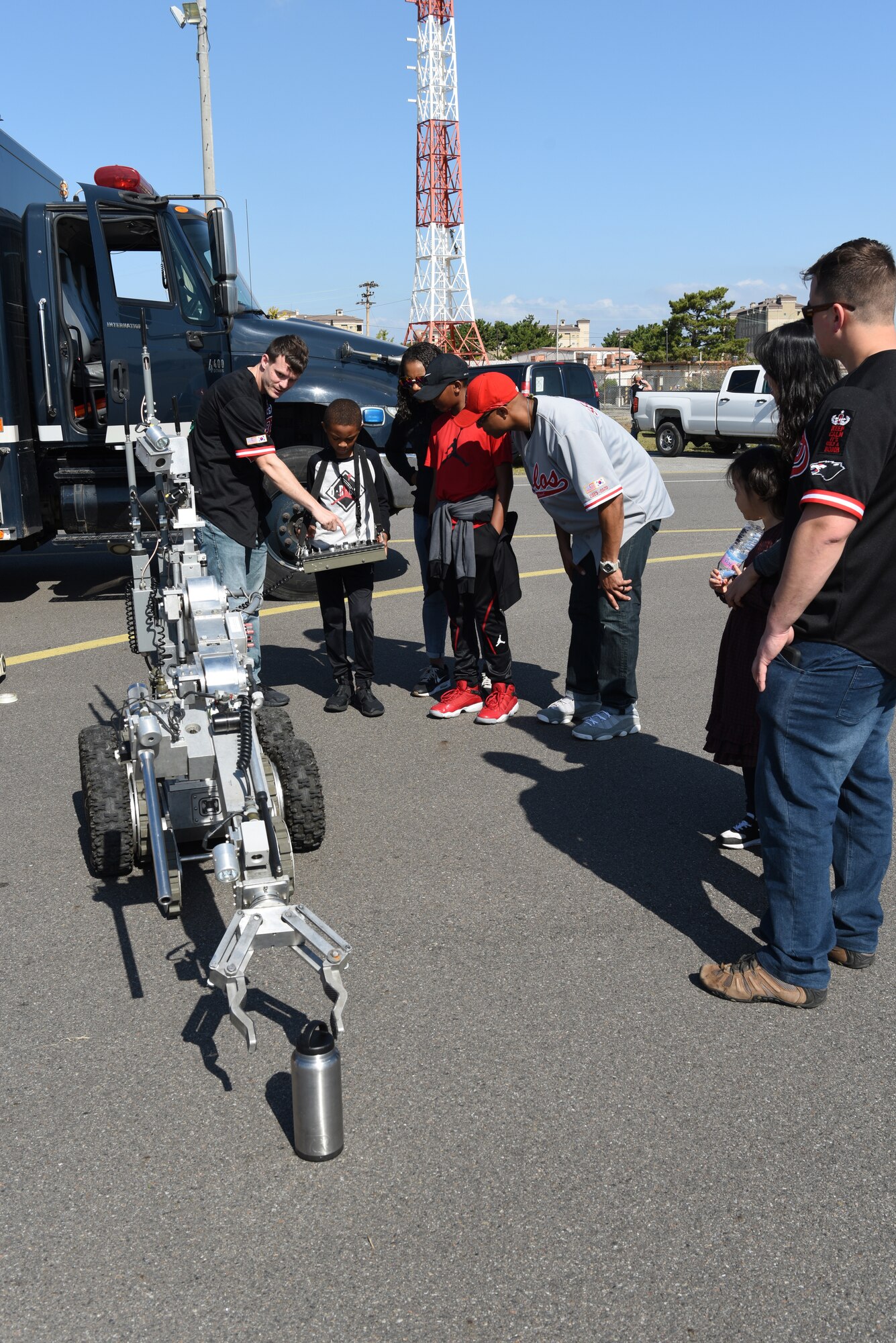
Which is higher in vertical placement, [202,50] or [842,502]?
[202,50]

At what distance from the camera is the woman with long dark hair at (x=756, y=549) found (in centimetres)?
368

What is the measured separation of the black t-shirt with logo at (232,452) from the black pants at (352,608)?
0.72 meters

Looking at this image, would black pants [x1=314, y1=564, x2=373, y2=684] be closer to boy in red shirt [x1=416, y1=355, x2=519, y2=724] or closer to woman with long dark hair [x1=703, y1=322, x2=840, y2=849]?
boy in red shirt [x1=416, y1=355, x2=519, y2=724]

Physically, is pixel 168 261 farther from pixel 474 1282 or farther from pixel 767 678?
pixel 474 1282

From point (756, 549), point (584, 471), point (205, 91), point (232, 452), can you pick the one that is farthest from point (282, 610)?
point (205, 91)

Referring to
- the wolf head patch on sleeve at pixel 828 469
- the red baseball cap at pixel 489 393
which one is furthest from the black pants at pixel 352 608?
the wolf head patch on sleeve at pixel 828 469

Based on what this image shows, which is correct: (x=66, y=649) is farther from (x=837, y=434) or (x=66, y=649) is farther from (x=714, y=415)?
(x=714, y=415)

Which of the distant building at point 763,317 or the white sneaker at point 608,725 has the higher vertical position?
the distant building at point 763,317

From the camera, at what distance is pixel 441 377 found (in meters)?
5.86

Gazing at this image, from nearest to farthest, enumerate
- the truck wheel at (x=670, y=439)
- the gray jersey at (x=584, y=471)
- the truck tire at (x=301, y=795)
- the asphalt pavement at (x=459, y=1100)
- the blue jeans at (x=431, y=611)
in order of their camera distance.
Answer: the asphalt pavement at (x=459, y=1100)
the truck tire at (x=301, y=795)
the gray jersey at (x=584, y=471)
the blue jeans at (x=431, y=611)
the truck wheel at (x=670, y=439)

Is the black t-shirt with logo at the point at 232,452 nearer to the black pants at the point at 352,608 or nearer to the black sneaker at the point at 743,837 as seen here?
the black pants at the point at 352,608

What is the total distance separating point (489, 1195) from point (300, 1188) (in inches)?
17.4

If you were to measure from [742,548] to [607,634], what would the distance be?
1.44 m

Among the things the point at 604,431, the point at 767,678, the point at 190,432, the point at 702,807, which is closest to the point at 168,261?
the point at 190,432
